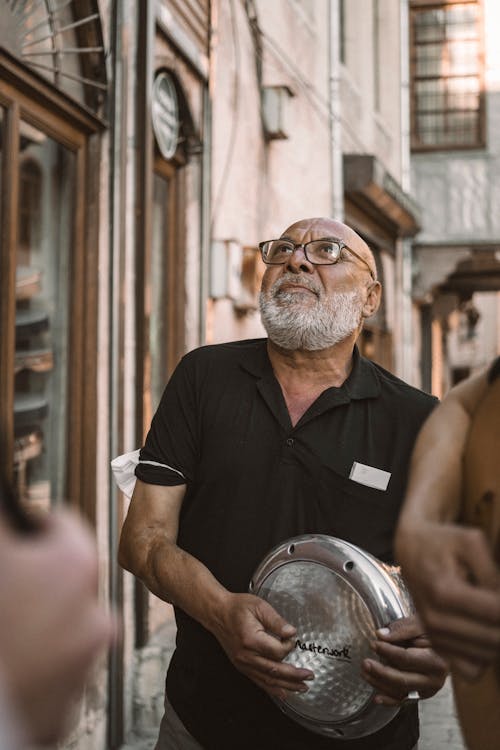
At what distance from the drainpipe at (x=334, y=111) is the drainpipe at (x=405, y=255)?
4453 mm

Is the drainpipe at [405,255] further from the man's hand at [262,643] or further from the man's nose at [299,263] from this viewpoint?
the man's hand at [262,643]

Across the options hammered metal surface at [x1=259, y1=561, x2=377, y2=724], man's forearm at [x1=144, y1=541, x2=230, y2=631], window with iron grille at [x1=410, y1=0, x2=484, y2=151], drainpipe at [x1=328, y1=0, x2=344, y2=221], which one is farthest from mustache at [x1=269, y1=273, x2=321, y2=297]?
window with iron grille at [x1=410, y1=0, x2=484, y2=151]

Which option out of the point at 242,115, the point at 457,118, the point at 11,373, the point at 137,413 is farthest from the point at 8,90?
the point at 457,118

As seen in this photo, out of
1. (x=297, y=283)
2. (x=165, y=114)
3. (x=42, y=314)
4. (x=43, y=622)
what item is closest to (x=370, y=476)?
(x=297, y=283)

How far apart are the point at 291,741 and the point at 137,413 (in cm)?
276

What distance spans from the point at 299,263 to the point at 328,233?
125mm

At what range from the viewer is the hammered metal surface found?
2039 mm

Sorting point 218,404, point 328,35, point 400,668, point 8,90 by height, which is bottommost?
point 400,668

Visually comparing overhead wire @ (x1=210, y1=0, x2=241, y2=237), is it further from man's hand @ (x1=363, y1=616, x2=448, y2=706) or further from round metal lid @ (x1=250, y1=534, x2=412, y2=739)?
man's hand @ (x1=363, y1=616, x2=448, y2=706)

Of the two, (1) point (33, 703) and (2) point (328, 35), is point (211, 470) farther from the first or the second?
(2) point (328, 35)

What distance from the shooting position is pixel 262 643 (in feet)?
6.87

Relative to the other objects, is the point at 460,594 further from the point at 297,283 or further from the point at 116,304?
the point at 116,304

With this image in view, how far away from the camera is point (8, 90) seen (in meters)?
3.91

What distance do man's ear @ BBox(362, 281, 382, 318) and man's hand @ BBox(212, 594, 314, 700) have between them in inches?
41.5
